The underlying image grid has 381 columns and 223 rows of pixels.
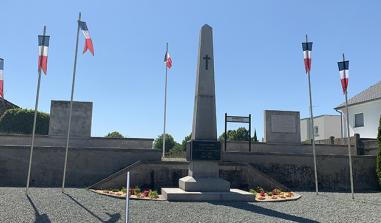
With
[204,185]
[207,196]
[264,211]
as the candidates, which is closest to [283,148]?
[204,185]

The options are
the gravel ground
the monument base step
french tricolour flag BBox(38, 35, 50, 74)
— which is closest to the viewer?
the gravel ground

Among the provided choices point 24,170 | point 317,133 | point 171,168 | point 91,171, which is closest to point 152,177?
point 171,168

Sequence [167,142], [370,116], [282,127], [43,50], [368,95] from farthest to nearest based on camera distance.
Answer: [167,142]
[368,95]
[370,116]
[282,127]
[43,50]

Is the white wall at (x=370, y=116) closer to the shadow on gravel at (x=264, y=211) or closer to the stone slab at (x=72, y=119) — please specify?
the shadow on gravel at (x=264, y=211)

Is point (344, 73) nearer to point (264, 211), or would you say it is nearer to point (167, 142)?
point (264, 211)

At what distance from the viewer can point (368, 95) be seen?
31.0 metres

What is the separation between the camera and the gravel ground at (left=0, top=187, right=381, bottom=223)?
9242mm

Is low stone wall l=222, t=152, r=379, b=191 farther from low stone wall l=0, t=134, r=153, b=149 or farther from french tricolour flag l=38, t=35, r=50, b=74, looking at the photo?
french tricolour flag l=38, t=35, r=50, b=74

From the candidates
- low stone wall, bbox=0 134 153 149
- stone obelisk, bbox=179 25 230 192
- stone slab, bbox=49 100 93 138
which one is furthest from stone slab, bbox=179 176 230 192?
stone slab, bbox=49 100 93 138

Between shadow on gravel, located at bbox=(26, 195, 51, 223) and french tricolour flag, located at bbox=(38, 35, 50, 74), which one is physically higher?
french tricolour flag, located at bbox=(38, 35, 50, 74)

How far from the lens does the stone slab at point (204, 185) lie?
13262mm

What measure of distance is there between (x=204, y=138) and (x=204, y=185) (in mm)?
1723

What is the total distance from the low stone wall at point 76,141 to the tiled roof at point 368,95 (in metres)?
19.3

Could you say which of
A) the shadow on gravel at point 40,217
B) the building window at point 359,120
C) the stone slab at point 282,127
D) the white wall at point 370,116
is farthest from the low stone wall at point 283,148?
the shadow on gravel at point 40,217
